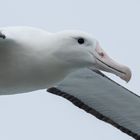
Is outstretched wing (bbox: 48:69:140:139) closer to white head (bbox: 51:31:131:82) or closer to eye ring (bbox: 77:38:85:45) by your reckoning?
white head (bbox: 51:31:131:82)

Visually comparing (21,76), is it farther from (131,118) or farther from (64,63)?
(131,118)

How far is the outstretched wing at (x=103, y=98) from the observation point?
9508mm

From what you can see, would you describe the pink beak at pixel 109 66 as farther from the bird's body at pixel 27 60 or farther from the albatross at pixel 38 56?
the bird's body at pixel 27 60

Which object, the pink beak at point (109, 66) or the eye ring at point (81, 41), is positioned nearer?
the eye ring at point (81, 41)

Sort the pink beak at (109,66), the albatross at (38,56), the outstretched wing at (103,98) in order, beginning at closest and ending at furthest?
the albatross at (38,56)
the pink beak at (109,66)
the outstretched wing at (103,98)

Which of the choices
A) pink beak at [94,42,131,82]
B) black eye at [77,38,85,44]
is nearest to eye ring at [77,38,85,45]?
black eye at [77,38,85,44]

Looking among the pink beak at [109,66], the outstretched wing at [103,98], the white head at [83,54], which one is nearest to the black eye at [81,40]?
the white head at [83,54]

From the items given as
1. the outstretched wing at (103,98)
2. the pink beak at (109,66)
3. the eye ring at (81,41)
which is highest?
the eye ring at (81,41)

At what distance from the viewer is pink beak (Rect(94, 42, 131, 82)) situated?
7.73 metres

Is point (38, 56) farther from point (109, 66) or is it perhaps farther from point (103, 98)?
point (103, 98)

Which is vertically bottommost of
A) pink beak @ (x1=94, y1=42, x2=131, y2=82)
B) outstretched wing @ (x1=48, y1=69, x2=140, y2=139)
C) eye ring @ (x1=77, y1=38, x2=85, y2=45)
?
outstretched wing @ (x1=48, y1=69, x2=140, y2=139)

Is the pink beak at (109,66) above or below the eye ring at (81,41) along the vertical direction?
below

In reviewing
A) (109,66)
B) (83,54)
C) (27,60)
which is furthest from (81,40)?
(27,60)

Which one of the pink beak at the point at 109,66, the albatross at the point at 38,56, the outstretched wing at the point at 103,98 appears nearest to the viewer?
the albatross at the point at 38,56
